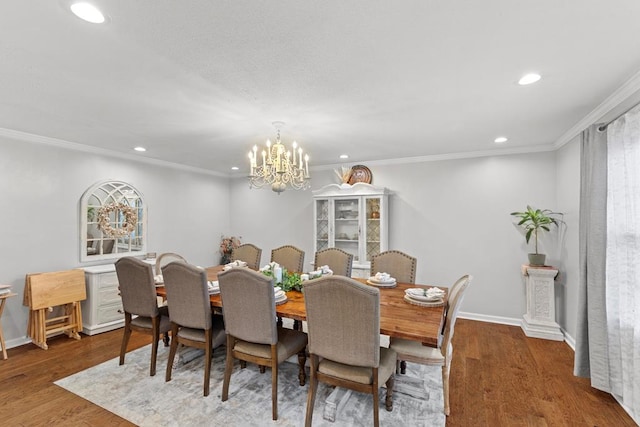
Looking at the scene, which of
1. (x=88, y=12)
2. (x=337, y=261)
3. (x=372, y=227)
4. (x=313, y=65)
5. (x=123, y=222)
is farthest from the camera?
(x=372, y=227)

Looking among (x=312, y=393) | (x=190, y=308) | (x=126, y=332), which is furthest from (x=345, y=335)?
(x=126, y=332)

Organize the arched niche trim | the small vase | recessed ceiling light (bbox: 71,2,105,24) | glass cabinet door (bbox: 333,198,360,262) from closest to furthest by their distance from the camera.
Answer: recessed ceiling light (bbox: 71,2,105,24), the small vase, the arched niche trim, glass cabinet door (bbox: 333,198,360,262)

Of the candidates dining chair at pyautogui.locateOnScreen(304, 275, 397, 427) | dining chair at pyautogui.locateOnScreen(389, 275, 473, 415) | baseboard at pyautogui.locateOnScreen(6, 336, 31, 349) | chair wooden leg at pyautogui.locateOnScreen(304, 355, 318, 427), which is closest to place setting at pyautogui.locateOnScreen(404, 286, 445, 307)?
dining chair at pyautogui.locateOnScreen(389, 275, 473, 415)

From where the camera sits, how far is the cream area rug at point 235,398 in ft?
7.15

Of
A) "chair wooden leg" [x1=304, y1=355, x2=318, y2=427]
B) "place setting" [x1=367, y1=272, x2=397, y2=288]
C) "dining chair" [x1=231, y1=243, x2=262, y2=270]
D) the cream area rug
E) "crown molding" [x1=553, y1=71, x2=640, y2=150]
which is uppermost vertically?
"crown molding" [x1=553, y1=71, x2=640, y2=150]

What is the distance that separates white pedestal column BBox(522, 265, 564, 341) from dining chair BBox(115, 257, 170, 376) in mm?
4100

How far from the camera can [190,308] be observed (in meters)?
2.50

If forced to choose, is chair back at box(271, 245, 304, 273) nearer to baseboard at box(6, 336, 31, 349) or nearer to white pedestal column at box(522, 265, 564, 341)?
white pedestal column at box(522, 265, 564, 341)

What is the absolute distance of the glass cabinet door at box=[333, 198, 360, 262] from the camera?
4816mm

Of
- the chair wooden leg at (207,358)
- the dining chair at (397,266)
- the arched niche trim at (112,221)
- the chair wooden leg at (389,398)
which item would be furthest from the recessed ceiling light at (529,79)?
the arched niche trim at (112,221)

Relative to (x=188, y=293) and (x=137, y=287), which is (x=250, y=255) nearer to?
(x=137, y=287)

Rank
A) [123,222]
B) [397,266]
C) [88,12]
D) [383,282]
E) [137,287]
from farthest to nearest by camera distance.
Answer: [123,222], [397,266], [383,282], [137,287], [88,12]

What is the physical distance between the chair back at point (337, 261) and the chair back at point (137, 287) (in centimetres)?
180

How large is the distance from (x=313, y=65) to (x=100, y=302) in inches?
154
